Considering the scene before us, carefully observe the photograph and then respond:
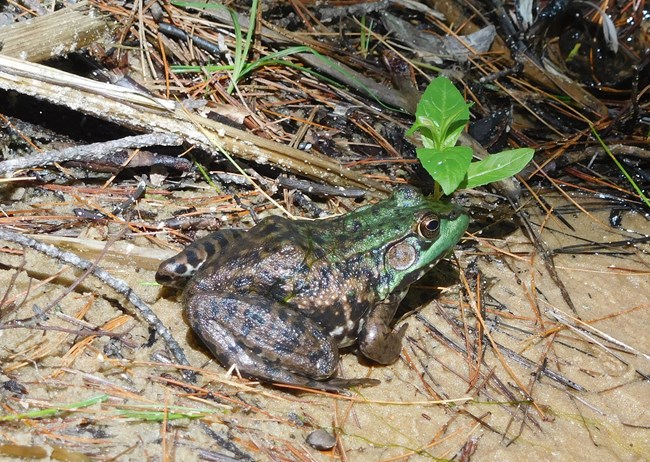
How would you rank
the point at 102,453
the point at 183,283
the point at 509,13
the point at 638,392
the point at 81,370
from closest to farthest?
the point at 102,453 → the point at 81,370 → the point at 183,283 → the point at 638,392 → the point at 509,13

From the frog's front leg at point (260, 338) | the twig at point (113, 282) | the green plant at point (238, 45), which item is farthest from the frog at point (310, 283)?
the green plant at point (238, 45)

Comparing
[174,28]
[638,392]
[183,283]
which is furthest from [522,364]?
[174,28]

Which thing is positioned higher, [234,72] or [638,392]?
[234,72]

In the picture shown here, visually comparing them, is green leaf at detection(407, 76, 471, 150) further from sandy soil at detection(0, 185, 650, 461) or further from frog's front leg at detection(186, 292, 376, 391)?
frog's front leg at detection(186, 292, 376, 391)

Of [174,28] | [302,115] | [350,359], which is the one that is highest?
[174,28]

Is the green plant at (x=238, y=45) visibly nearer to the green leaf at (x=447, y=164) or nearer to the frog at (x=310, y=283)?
the frog at (x=310, y=283)

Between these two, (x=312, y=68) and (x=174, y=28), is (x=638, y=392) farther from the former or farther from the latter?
(x=174, y=28)
